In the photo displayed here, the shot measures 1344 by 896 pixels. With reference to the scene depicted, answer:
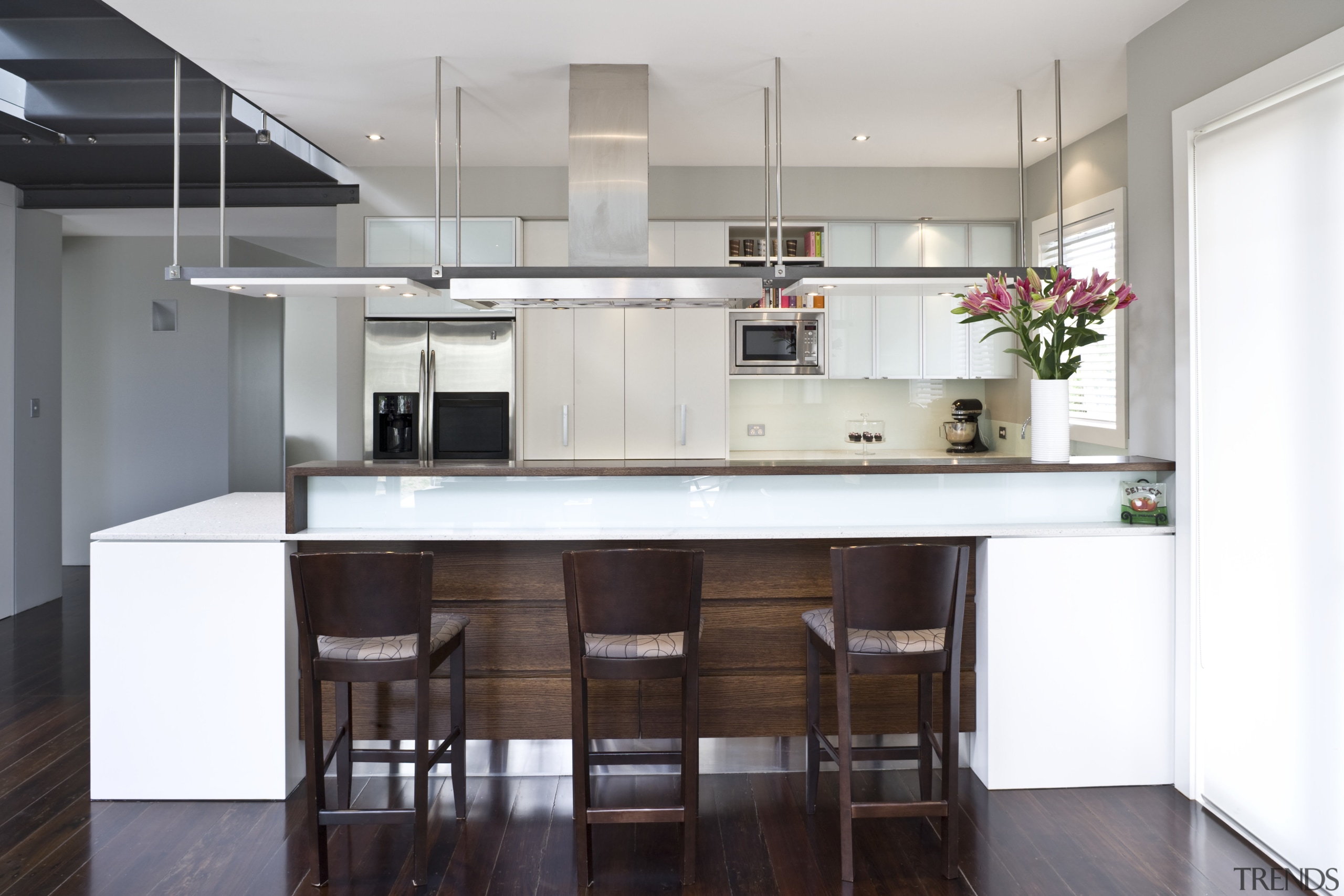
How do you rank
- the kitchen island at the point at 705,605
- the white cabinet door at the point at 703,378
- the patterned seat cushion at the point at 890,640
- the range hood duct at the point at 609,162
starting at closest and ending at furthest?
the patterned seat cushion at the point at 890,640 → the kitchen island at the point at 705,605 → the range hood duct at the point at 609,162 → the white cabinet door at the point at 703,378

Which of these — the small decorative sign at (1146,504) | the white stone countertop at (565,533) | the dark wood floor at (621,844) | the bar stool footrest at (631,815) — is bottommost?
the dark wood floor at (621,844)

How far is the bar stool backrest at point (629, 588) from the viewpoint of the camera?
7.65 feet

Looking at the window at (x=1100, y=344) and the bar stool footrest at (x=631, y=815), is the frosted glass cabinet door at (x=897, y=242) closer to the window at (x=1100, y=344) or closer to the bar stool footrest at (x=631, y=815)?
the window at (x=1100, y=344)

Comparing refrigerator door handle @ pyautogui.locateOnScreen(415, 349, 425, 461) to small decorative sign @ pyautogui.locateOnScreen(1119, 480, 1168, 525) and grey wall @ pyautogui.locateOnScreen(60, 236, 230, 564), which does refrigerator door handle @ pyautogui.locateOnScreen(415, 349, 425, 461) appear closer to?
grey wall @ pyautogui.locateOnScreen(60, 236, 230, 564)

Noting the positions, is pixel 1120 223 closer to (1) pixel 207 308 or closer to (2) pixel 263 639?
(2) pixel 263 639

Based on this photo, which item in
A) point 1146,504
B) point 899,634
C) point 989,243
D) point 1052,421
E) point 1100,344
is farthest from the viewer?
point 989,243

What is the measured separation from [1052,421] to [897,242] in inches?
86.2

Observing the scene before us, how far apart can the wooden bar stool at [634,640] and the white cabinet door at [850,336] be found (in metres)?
3.11

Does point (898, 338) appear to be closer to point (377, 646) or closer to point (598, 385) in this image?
point (598, 385)

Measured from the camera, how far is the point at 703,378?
505 centimetres

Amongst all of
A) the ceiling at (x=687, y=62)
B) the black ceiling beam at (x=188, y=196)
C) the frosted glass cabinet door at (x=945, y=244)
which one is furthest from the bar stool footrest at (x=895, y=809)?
the black ceiling beam at (x=188, y=196)

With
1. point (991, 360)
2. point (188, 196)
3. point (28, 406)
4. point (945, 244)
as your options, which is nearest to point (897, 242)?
point (945, 244)

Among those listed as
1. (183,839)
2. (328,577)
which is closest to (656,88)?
(328,577)

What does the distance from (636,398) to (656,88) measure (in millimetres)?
1839
